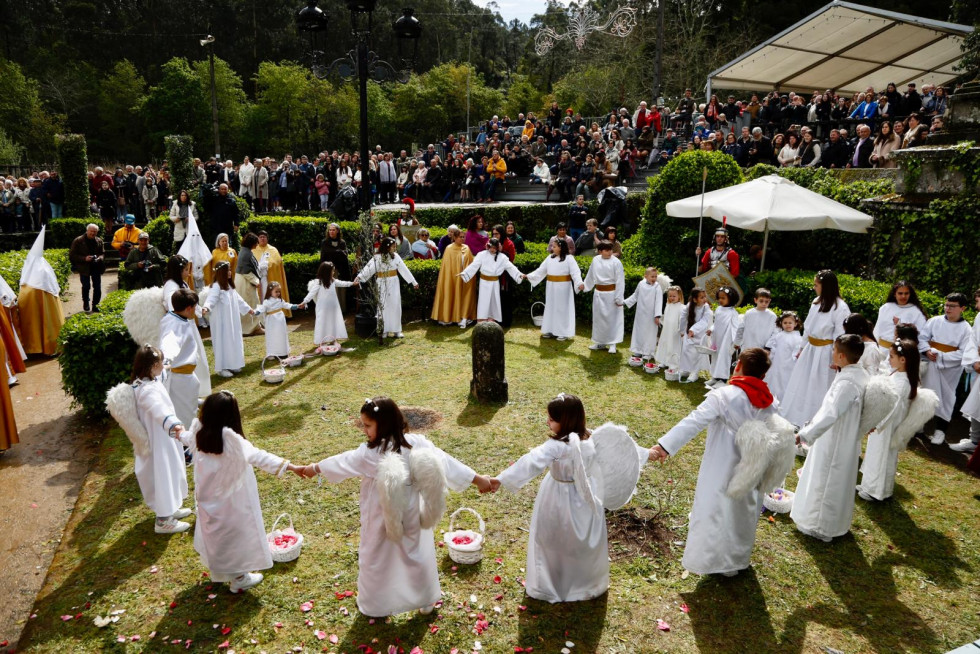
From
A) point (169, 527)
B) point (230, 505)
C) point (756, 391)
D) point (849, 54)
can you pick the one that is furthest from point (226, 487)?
point (849, 54)

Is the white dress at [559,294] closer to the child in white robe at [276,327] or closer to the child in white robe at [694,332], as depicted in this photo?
the child in white robe at [694,332]

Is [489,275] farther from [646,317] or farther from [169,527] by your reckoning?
[169,527]

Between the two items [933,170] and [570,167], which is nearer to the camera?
[933,170]

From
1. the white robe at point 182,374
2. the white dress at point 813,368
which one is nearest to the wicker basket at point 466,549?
the white robe at point 182,374

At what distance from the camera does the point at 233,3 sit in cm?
5709

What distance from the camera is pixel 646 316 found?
35.1ft

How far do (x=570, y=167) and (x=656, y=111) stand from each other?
4183 mm

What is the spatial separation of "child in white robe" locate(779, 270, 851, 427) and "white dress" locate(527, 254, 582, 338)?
14.8ft

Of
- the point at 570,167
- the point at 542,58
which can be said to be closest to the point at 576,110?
the point at 542,58

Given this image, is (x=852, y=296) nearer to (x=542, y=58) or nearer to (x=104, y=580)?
(x=104, y=580)

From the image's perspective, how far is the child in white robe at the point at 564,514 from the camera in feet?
15.2

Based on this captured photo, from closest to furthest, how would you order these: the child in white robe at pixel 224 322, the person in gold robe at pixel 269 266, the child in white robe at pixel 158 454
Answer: the child in white robe at pixel 158 454 < the child in white robe at pixel 224 322 < the person in gold robe at pixel 269 266

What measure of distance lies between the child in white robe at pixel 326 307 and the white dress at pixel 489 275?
8.12 feet

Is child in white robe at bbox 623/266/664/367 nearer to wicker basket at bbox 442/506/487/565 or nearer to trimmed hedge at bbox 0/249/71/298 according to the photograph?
wicker basket at bbox 442/506/487/565
